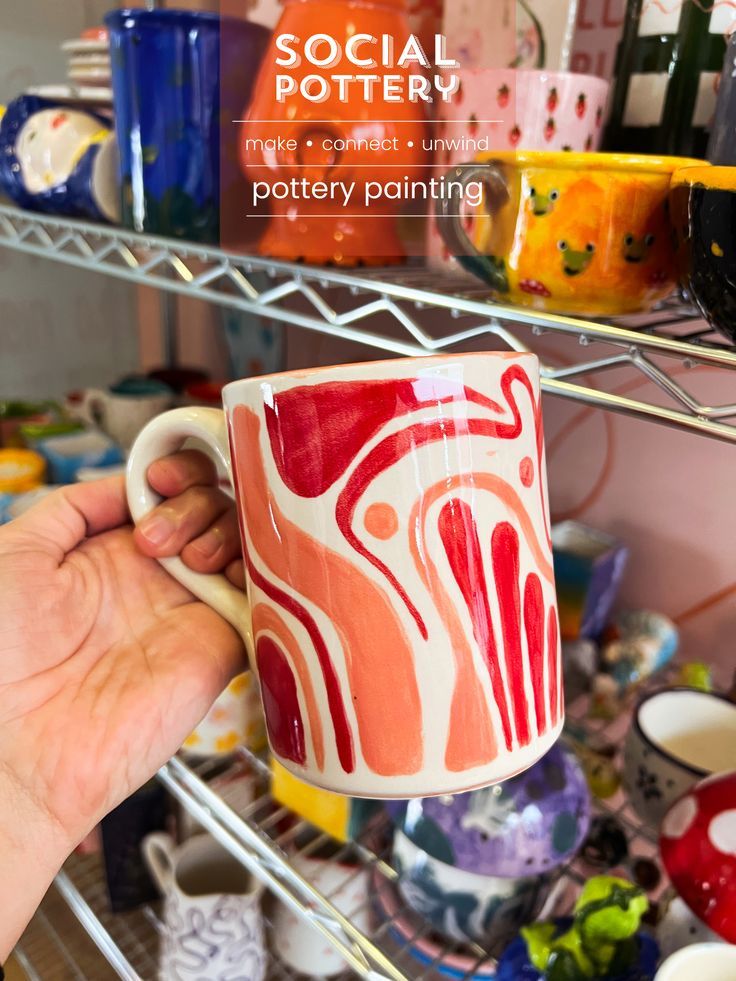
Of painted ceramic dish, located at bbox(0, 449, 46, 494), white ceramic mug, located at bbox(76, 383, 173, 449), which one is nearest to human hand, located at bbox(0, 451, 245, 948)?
painted ceramic dish, located at bbox(0, 449, 46, 494)

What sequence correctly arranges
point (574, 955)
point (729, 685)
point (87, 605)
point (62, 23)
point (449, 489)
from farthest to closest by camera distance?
point (62, 23) → point (729, 685) → point (87, 605) → point (574, 955) → point (449, 489)

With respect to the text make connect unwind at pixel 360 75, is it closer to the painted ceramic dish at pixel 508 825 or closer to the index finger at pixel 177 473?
the index finger at pixel 177 473

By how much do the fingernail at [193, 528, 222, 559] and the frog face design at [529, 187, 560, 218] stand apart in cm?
28

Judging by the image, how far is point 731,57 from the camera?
0.37m

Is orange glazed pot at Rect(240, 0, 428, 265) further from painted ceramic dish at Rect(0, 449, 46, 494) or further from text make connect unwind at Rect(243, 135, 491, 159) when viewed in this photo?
painted ceramic dish at Rect(0, 449, 46, 494)

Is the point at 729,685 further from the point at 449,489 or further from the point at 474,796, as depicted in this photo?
the point at 449,489

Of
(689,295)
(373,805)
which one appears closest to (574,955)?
(373,805)

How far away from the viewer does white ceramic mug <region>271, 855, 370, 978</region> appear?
0.68 metres

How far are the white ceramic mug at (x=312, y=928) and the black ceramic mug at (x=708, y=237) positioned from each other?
549mm

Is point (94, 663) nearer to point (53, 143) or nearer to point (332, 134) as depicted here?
point (332, 134)

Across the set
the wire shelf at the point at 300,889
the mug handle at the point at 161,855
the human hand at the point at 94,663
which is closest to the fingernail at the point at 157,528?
the human hand at the point at 94,663

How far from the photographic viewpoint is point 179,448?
493 millimetres

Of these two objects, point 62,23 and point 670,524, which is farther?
point 62,23

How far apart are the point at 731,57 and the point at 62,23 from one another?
99 centimetres
